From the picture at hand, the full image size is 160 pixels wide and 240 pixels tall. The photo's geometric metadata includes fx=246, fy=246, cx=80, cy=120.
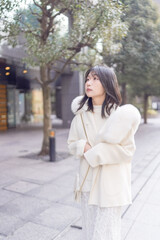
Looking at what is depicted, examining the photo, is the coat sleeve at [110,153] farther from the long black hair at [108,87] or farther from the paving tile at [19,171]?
the paving tile at [19,171]

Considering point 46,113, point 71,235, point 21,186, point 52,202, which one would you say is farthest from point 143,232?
point 46,113

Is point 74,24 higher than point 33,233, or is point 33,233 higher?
point 74,24

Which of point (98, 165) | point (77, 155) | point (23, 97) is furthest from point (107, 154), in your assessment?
point (23, 97)

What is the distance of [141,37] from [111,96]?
8869mm

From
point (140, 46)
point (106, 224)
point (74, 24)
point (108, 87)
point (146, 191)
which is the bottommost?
point (146, 191)

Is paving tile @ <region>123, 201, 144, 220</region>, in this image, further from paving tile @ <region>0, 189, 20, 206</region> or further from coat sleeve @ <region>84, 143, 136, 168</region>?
coat sleeve @ <region>84, 143, 136, 168</region>

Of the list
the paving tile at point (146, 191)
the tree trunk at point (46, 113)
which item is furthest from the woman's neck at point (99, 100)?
the tree trunk at point (46, 113)

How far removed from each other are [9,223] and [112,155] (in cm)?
238

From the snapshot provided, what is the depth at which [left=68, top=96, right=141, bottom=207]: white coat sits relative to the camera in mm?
1768

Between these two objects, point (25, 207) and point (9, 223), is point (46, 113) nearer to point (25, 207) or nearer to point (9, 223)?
point (25, 207)

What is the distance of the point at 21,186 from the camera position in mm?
5082

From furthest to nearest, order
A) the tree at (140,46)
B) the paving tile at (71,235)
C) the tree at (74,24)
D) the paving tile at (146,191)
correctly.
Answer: the tree at (140,46) < the tree at (74,24) < the paving tile at (146,191) < the paving tile at (71,235)

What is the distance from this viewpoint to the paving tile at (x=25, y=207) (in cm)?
374

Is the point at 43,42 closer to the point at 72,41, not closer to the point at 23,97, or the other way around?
the point at 72,41
